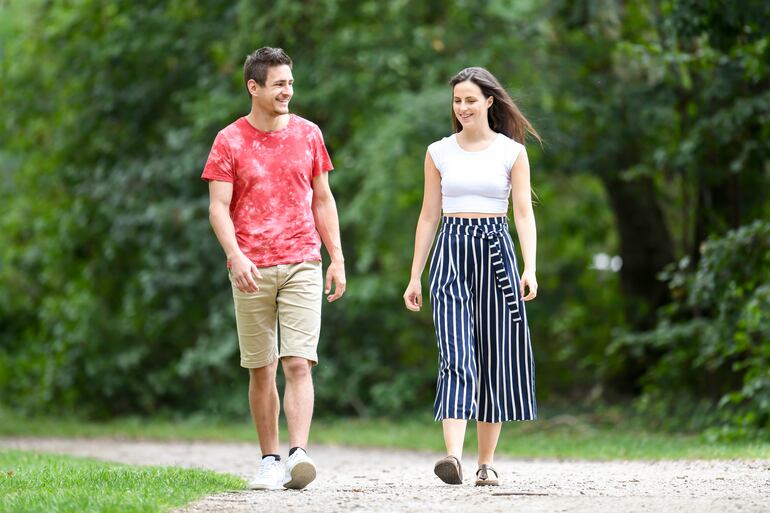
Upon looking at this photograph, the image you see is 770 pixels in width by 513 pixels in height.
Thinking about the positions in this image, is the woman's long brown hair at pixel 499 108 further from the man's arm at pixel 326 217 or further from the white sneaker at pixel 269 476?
the white sneaker at pixel 269 476

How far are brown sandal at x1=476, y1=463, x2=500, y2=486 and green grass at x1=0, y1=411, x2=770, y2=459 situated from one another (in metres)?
2.96

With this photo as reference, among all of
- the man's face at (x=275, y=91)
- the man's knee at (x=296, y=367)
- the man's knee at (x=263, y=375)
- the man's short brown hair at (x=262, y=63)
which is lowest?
the man's knee at (x=263, y=375)

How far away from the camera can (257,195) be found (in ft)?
21.9

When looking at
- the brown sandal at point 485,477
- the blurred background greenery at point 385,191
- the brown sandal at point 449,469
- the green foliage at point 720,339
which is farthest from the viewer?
the blurred background greenery at point 385,191

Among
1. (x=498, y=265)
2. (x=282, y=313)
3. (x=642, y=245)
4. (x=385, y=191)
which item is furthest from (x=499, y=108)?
(x=642, y=245)

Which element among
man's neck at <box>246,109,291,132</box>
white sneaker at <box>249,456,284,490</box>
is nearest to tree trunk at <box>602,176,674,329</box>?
man's neck at <box>246,109,291,132</box>

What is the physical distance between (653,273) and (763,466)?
33.3 ft

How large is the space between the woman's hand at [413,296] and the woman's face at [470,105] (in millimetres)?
878

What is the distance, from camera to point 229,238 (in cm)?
653

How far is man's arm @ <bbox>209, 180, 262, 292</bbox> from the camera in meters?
6.50

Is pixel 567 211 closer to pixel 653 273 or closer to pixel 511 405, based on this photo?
pixel 653 273

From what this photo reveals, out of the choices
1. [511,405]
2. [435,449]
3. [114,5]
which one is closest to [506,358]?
[511,405]

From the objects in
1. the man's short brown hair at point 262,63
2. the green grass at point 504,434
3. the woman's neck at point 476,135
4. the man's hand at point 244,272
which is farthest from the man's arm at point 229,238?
the green grass at point 504,434

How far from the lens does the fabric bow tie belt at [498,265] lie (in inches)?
259
